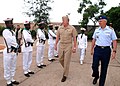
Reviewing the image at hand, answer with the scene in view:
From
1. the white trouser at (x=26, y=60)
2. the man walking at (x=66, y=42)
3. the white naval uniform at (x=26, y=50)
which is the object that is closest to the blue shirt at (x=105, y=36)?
the man walking at (x=66, y=42)

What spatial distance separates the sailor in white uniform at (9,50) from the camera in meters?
6.41

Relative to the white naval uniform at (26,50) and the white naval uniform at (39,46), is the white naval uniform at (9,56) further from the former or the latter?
the white naval uniform at (39,46)

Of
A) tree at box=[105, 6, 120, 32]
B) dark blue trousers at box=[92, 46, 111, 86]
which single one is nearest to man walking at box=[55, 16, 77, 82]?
dark blue trousers at box=[92, 46, 111, 86]

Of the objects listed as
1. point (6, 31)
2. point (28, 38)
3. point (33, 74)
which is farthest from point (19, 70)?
point (6, 31)

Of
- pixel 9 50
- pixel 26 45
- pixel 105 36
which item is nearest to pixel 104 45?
pixel 105 36

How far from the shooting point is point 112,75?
8.47m

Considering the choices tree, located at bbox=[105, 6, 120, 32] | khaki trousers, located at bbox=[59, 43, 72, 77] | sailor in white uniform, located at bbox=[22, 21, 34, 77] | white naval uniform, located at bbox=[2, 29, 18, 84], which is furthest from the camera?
tree, located at bbox=[105, 6, 120, 32]

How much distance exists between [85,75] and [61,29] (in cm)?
200

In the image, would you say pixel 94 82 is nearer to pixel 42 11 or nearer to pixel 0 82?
pixel 0 82

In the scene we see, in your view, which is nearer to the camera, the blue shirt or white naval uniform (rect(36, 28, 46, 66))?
the blue shirt

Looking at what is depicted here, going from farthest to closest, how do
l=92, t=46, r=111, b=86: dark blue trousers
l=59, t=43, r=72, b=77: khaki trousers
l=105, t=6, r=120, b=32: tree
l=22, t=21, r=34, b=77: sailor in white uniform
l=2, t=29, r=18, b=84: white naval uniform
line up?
l=105, t=6, r=120, b=32: tree < l=22, t=21, r=34, b=77: sailor in white uniform < l=59, t=43, r=72, b=77: khaki trousers < l=92, t=46, r=111, b=86: dark blue trousers < l=2, t=29, r=18, b=84: white naval uniform

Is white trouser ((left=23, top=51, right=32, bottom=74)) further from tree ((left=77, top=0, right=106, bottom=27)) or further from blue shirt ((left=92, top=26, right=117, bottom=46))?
tree ((left=77, top=0, right=106, bottom=27))

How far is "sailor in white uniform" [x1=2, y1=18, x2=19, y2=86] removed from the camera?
21.0 ft

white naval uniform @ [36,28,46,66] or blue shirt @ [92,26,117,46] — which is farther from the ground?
blue shirt @ [92,26,117,46]
